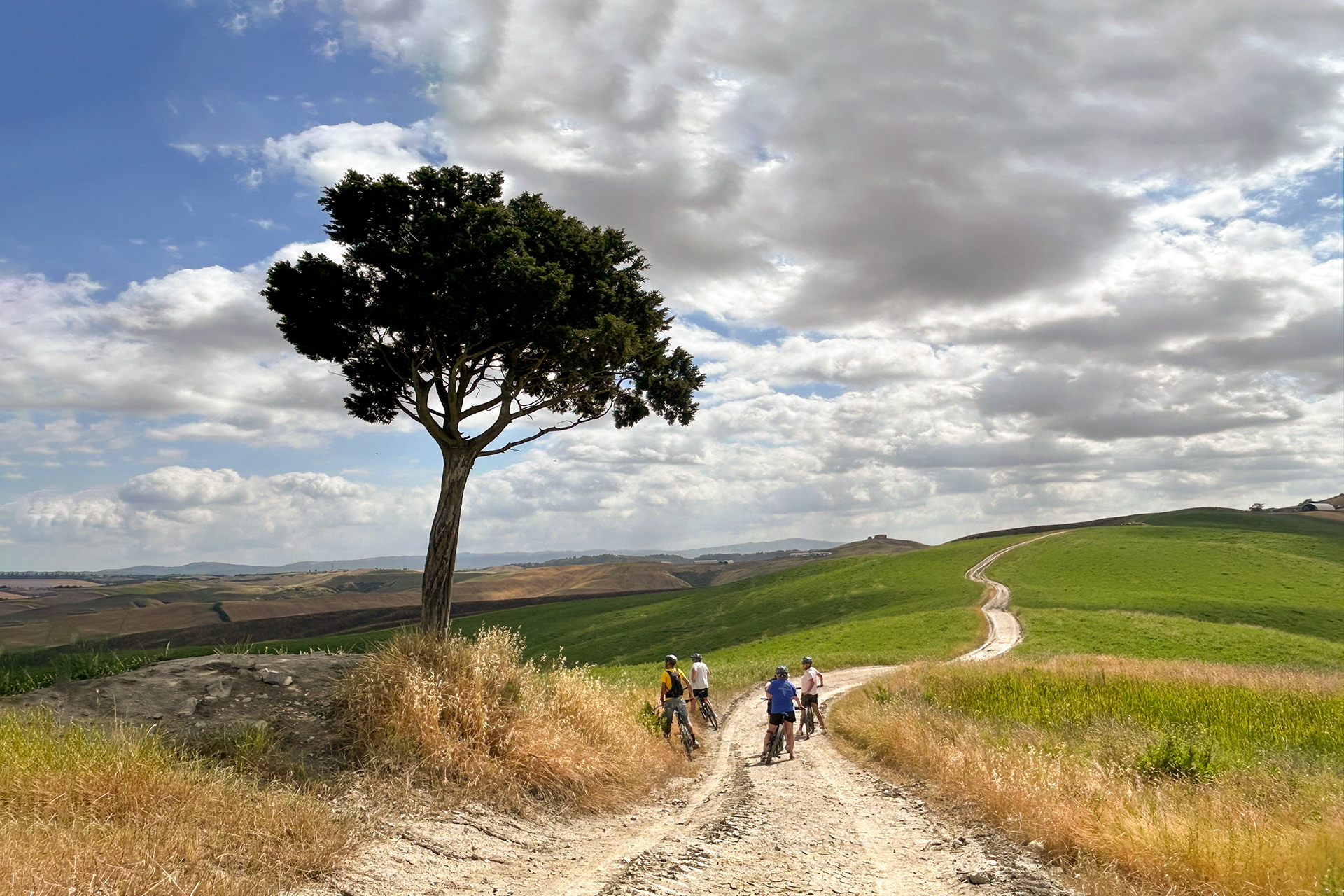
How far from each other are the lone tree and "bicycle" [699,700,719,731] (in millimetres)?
7511

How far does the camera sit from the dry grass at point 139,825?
561 cm

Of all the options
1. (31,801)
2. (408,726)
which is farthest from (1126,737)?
(31,801)

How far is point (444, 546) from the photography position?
16.3 m

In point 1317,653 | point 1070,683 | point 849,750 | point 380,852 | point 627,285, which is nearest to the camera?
point 380,852

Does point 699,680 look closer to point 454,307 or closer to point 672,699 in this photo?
point 672,699

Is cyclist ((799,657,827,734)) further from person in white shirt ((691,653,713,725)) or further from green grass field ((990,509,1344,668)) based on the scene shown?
green grass field ((990,509,1344,668))

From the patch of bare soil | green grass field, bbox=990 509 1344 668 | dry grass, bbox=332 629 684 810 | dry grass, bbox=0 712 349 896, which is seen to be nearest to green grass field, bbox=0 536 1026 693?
green grass field, bbox=990 509 1344 668

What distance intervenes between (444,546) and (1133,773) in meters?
13.5

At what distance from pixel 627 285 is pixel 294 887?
15240 millimetres

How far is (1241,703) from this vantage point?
2031 centimetres

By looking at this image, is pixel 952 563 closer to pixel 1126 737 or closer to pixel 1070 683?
pixel 1070 683

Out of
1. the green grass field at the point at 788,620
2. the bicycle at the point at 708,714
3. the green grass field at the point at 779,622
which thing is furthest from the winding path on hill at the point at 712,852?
the green grass field at the point at 779,622

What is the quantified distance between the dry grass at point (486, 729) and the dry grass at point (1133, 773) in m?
5.74

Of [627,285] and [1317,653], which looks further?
[1317,653]
